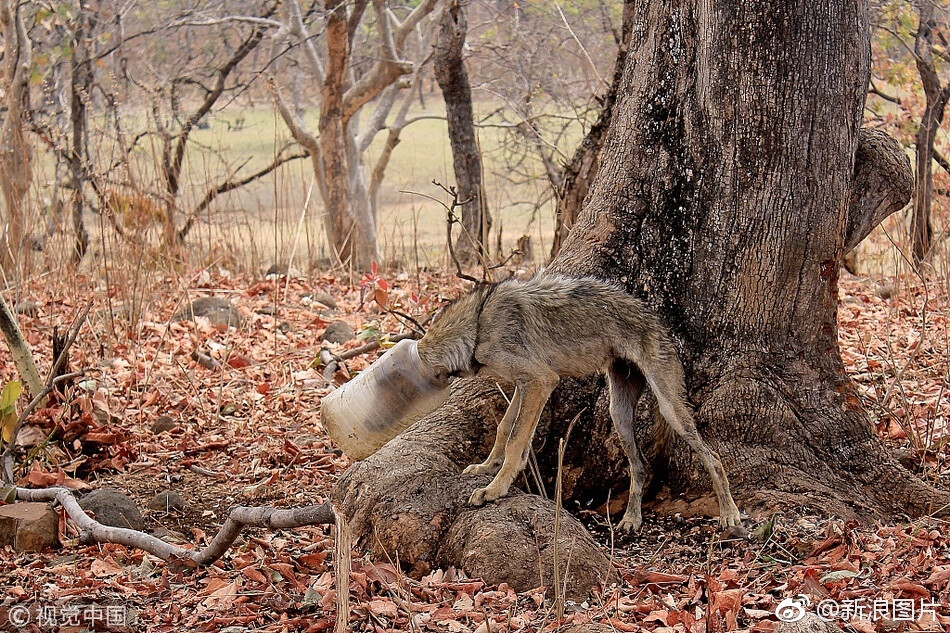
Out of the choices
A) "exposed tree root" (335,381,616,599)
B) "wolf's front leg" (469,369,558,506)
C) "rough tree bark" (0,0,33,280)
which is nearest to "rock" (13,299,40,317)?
"rough tree bark" (0,0,33,280)

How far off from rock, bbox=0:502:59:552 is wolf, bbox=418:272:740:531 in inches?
66.2

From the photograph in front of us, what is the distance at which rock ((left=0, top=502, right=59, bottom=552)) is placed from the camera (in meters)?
3.77

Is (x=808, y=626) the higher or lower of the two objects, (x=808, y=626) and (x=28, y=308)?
the lower

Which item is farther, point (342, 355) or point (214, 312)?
point (214, 312)

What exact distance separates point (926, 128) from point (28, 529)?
7.94 m

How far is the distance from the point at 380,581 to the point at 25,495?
5.82 feet

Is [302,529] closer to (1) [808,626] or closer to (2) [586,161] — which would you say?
(1) [808,626]

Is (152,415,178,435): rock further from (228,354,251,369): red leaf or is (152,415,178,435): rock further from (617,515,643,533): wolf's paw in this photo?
(617,515,643,533): wolf's paw

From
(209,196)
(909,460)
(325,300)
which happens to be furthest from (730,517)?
(209,196)

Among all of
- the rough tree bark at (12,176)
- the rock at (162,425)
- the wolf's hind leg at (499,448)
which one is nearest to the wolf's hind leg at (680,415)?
the wolf's hind leg at (499,448)

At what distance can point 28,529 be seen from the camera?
3.77 metres

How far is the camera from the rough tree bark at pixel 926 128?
26.9 feet

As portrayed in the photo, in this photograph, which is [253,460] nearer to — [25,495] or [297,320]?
[25,495]

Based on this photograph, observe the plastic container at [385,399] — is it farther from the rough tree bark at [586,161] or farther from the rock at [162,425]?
the rough tree bark at [586,161]
